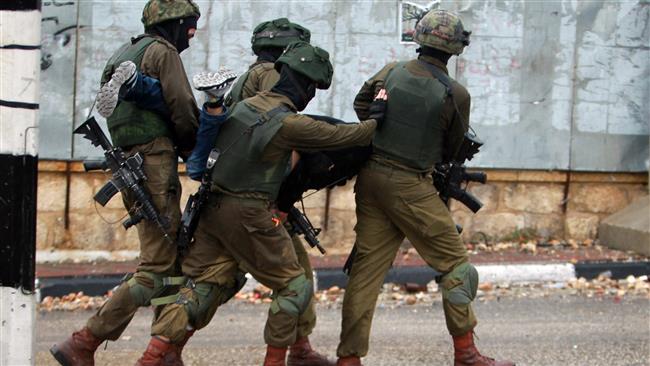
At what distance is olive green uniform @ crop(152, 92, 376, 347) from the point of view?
4.97 m

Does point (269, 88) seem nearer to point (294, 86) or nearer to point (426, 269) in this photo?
point (294, 86)

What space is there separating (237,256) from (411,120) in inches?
45.3

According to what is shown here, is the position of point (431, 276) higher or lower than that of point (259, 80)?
lower

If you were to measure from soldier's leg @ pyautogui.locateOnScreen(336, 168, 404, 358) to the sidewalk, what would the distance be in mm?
2663

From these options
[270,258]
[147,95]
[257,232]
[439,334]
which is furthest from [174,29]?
[439,334]

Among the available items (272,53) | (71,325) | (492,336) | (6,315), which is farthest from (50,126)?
(6,315)

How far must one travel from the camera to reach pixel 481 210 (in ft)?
30.8

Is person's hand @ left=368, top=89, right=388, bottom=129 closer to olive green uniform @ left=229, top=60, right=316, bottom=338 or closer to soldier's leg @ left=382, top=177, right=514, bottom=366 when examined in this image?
soldier's leg @ left=382, top=177, right=514, bottom=366

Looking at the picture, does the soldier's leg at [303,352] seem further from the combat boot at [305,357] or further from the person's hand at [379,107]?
the person's hand at [379,107]

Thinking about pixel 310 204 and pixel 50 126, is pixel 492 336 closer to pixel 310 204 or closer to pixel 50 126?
pixel 310 204

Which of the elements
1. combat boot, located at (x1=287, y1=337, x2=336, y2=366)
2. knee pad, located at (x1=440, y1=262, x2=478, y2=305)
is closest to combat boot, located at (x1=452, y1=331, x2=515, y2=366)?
knee pad, located at (x1=440, y1=262, x2=478, y2=305)

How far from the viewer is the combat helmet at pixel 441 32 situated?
545 cm

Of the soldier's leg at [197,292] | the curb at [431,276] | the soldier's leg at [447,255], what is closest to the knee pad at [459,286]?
the soldier's leg at [447,255]

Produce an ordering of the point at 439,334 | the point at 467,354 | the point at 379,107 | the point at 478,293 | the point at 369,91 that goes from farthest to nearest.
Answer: the point at 478,293, the point at 439,334, the point at 369,91, the point at 467,354, the point at 379,107
